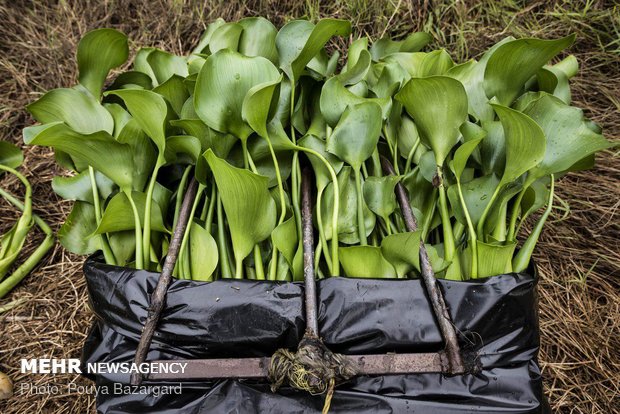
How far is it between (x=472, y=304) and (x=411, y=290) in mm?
85

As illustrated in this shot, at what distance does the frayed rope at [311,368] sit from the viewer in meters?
0.63

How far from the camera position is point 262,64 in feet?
2.57

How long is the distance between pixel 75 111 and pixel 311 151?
0.41 meters

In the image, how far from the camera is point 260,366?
2.24 feet

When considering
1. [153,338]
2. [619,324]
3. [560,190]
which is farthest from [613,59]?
[153,338]

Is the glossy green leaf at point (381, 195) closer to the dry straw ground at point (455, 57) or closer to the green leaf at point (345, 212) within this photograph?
the green leaf at point (345, 212)

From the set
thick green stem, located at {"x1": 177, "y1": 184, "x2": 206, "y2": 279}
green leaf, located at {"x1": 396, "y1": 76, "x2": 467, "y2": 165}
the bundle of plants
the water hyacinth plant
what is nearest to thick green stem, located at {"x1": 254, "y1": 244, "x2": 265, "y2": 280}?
the water hyacinth plant

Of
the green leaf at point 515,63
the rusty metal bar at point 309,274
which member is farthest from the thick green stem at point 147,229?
the green leaf at point 515,63

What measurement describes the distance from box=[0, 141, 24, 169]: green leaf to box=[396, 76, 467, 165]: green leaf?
824 millimetres

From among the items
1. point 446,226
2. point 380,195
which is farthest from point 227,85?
point 446,226

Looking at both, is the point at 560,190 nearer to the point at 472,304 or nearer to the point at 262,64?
the point at 472,304

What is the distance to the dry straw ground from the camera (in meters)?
1.05

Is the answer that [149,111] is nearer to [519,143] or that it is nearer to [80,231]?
[80,231]

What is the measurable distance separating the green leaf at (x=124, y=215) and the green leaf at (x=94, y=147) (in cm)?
2
